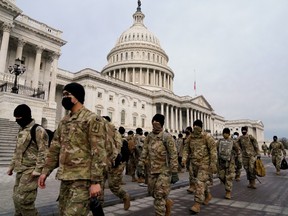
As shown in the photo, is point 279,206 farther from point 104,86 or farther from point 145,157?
point 104,86

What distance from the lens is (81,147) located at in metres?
3.16

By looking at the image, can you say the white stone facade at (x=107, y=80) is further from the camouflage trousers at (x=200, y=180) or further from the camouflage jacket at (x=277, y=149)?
the camouflage jacket at (x=277, y=149)

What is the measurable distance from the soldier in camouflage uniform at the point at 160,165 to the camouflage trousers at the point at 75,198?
95.3 inches

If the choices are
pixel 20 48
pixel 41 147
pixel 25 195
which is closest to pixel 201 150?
pixel 41 147

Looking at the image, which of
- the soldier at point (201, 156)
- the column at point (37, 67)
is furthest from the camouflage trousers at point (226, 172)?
the column at point (37, 67)

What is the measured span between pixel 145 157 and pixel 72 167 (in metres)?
2.91

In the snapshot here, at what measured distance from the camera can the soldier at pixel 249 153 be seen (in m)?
→ 10.2

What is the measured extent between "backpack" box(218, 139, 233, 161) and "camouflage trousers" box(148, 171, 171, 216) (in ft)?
13.7

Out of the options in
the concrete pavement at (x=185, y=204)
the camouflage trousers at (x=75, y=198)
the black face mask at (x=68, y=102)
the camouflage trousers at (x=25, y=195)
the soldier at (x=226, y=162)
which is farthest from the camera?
the soldier at (x=226, y=162)

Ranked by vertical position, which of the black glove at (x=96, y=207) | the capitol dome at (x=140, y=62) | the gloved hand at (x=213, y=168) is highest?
the capitol dome at (x=140, y=62)

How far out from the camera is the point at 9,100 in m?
18.8

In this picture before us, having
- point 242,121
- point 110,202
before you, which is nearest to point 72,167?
point 110,202

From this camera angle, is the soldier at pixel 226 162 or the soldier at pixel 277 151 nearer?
the soldier at pixel 226 162

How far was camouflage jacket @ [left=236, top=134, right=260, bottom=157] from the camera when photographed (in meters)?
10.6
